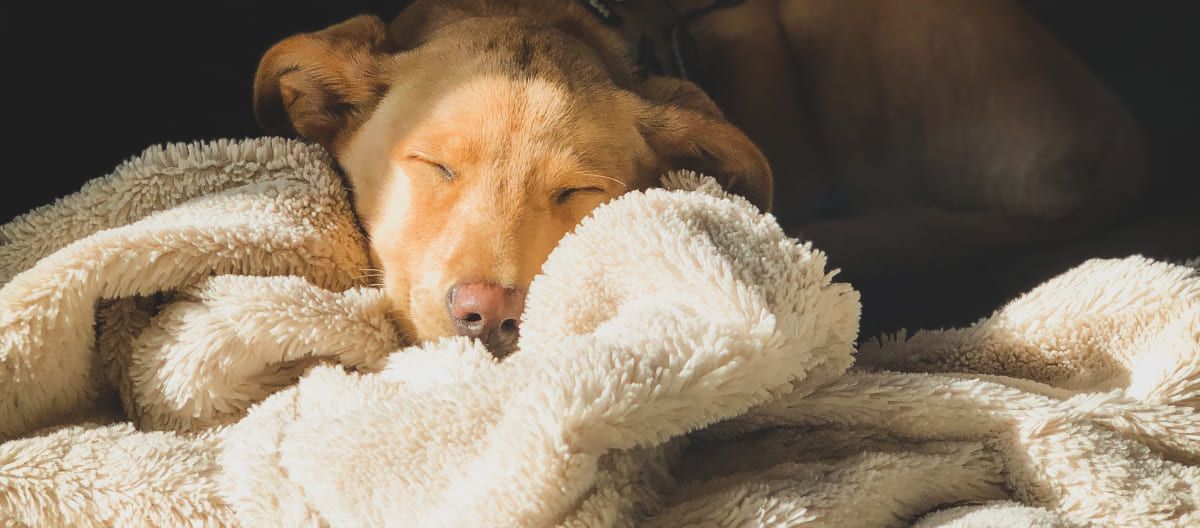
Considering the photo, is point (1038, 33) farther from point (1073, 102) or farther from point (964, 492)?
point (964, 492)

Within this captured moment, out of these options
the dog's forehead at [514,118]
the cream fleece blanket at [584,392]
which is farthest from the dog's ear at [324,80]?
the cream fleece blanket at [584,392]

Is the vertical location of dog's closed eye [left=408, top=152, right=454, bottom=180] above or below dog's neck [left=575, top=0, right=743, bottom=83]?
below

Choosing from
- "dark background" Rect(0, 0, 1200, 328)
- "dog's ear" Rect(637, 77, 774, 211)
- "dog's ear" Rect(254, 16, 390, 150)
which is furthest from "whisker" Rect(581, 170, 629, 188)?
"dark background" Rect(0, 0, 1200, 328)

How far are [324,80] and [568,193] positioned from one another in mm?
433

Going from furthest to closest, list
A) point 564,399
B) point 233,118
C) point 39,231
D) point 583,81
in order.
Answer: point 233,118 → point 583,81 → point 39,231 → point 564,399

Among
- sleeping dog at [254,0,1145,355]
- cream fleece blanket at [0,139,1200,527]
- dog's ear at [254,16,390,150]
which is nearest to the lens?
cream fleece blanket at [0,139,1200,527]

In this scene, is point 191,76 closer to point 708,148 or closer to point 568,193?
point 568,193

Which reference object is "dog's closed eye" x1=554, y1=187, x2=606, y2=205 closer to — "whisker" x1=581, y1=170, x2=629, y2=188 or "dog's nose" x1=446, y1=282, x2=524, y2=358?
"whisker" x1=581, y1=170, x2=629, y2=188

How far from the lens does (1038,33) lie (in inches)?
85.7

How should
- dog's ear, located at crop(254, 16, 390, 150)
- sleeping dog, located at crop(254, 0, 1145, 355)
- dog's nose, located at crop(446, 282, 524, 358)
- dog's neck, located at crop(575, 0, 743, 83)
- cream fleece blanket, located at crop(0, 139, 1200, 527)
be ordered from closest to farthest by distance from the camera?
cream fleece blanket, located at crop(0, 139, 1200, 527), dog's nose, located at crop(446, 282, 524, 358), sleeping dog, located at crop(254, 0, 1145, 355), dog's ear, located at crop(254, 16, 390, 150), dog's neck, located at crop(575, 0, 743, 83)

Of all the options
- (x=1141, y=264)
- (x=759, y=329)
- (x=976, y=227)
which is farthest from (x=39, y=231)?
(x=976, y=227)

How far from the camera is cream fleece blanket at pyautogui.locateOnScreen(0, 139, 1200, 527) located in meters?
0.78

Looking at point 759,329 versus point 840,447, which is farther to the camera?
point 840,447

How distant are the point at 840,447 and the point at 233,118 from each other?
48.3 inches
